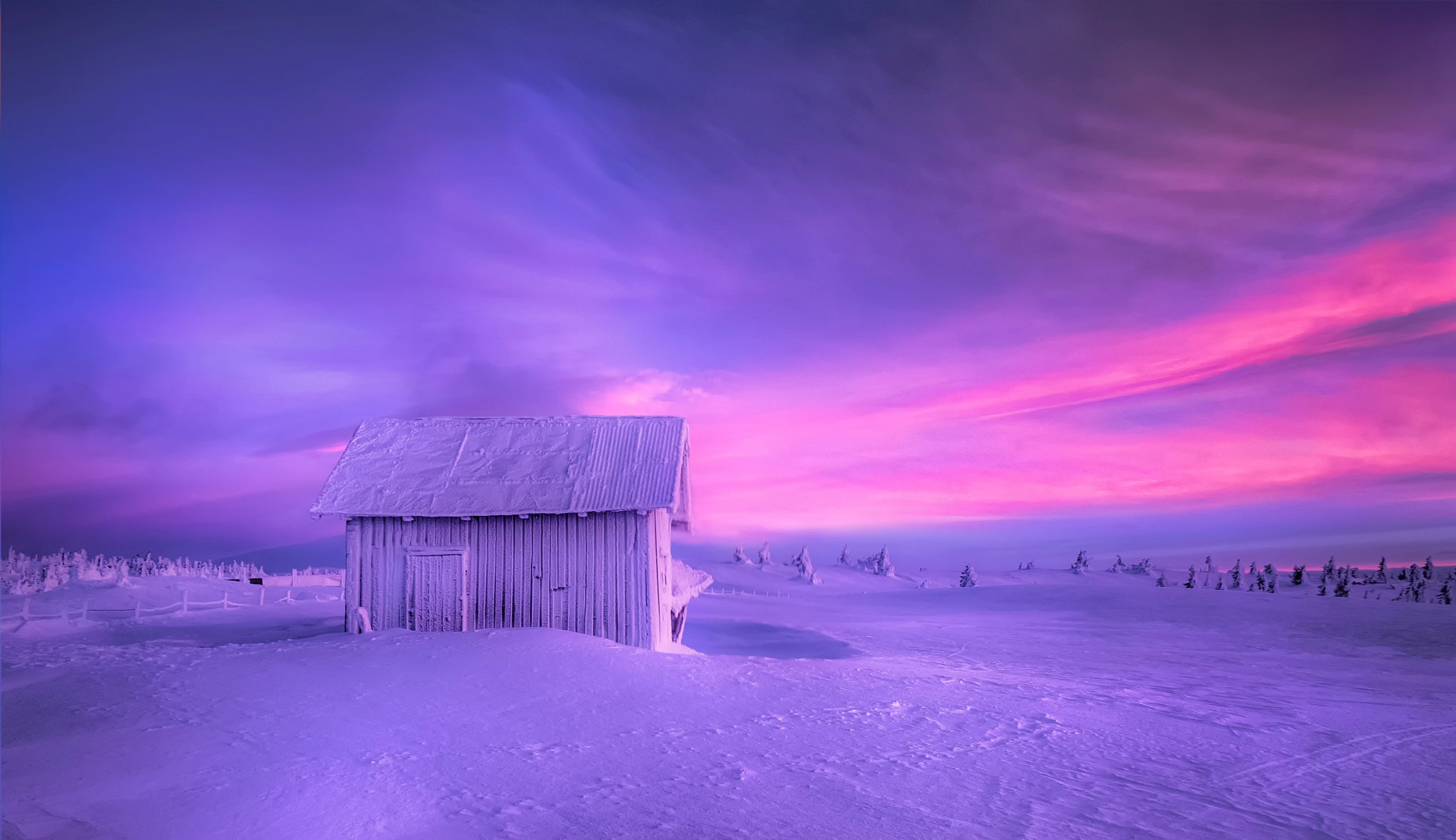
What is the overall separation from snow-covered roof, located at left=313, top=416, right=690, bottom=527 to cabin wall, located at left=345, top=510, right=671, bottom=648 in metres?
0.40

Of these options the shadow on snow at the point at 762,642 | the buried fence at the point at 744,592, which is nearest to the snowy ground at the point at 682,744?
the shadow on snow at the point at 762,642

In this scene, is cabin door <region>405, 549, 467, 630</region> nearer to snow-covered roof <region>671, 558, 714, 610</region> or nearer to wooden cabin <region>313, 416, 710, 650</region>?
wooden cabin <region>313, 416, 710, 650</region>

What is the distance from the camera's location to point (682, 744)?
437 inches

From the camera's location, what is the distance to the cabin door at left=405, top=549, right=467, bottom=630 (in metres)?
19.0

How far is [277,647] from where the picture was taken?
57.5 feet

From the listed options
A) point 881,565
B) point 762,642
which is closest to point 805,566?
point 881,565

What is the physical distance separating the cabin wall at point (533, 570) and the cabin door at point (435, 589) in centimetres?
18

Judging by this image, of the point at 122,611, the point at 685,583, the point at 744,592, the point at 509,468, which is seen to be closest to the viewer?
the point at 509,468

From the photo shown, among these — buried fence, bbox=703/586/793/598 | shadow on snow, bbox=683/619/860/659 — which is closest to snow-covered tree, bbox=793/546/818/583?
buried fence, bbox=703/586/793/598

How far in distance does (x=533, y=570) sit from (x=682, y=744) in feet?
30.4

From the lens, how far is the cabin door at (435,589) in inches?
750

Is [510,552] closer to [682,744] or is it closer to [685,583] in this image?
[685,583]

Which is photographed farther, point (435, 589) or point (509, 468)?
point (509, 468)

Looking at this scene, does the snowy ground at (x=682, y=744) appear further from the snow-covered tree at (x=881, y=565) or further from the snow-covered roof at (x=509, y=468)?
the snow-covered tree at (x=881, y=565)
